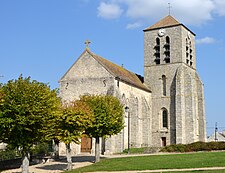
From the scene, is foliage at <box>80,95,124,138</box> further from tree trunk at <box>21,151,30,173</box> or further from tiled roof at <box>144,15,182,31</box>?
tiled roof at <box>144,15,182,31</box>

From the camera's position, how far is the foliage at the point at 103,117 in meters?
26.4

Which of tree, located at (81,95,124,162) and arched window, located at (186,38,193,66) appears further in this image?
arched window, located at (186,38,193,66)

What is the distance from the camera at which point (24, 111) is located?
63.4ft

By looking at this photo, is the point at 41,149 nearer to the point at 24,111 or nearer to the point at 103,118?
the point at 103,118

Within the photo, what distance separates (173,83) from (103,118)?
68.8ft

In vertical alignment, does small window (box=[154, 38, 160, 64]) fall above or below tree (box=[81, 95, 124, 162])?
above

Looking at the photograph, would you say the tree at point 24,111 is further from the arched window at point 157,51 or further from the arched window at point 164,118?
the arched window at point 157,51

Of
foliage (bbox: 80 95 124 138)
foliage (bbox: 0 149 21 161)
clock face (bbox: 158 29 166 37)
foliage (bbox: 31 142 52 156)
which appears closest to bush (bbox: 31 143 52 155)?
foliage (bbox: 31 142 52 156)

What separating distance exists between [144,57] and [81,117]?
2643cm

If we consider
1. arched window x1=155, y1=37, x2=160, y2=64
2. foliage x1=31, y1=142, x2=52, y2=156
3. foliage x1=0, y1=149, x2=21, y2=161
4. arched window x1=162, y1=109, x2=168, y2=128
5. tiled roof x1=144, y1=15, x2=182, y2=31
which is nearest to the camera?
foliage x1=0, y1=149, x2=21, y2=161

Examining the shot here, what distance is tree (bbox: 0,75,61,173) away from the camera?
19.3 m

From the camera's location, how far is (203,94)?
156 ft

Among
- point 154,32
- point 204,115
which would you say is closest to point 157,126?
point 204,115

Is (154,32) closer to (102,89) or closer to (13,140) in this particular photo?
(102,89)
